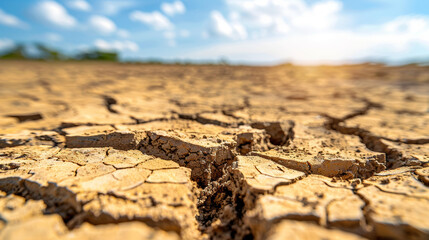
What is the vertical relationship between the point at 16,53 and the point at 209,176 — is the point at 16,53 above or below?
above

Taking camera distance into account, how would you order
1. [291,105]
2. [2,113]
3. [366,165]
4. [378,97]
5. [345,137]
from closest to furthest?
1. [366,165]
2. [345,137]
3. [2,113]
4. [291,105]
5. [378,97]

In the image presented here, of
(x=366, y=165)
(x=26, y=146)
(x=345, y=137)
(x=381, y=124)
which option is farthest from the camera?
(x=381, y=124)

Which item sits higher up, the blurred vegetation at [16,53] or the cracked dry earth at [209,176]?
the blurred vegetation at [16,53]

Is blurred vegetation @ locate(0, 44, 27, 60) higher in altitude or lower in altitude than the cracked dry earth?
higher

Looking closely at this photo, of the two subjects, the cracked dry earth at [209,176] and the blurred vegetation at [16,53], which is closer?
A: the cracked dry earth at [209,176]

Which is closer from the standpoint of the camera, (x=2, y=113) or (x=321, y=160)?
(x=321, y=160)

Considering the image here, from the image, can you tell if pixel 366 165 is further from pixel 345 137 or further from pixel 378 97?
pixel 378 97

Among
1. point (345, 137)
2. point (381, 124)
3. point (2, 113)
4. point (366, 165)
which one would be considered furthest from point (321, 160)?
point (2, 113)

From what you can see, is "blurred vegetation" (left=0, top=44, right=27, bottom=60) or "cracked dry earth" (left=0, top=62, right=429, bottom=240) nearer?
"cracked dry earth" (left=0, top=62, right=429, bottom=240)
